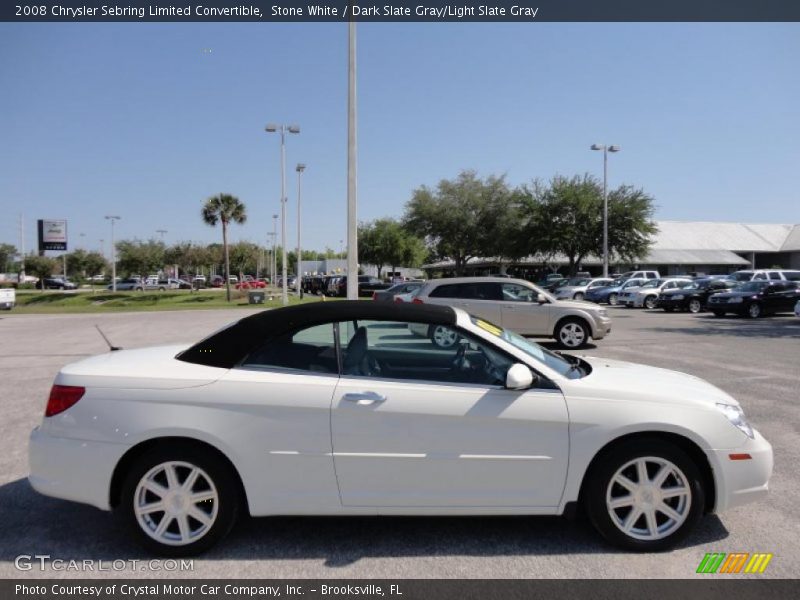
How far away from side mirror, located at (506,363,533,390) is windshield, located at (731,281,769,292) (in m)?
22.2

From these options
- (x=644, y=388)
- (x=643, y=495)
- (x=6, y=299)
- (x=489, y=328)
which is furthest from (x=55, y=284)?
(x=643, y=495)

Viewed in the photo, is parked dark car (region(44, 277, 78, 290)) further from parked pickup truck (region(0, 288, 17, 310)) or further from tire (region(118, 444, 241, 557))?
tire (region(118, 444, 241, 557))

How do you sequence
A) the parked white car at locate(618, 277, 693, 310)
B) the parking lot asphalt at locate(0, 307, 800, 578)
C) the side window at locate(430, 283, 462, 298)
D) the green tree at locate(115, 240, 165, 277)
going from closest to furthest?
the parking lot asphalt at locate(0, 307, 800, 578), the side window at locate(430, 283, 462, 298), the parked white car at locate(618, 277, 693, 310), the green tree at locate(115, 240, 165, 277)

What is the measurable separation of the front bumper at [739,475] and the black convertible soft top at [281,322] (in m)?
1.80

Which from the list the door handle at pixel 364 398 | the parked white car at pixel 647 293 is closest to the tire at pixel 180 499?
the door handle at pixel 364 398

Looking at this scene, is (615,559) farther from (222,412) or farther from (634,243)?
(634,243)

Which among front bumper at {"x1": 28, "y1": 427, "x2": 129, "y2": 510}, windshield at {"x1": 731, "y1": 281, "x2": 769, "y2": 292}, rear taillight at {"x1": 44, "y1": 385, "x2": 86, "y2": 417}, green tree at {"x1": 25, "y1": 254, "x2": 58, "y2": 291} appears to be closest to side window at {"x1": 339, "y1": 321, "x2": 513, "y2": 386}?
front bumper at {"x1": 28, "y1": 427, "x2": 129, "y2": 510}

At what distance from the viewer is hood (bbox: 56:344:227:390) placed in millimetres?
3471

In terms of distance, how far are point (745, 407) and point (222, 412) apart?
6.21 meters

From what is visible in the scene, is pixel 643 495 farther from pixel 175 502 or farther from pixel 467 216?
pixel 467 216

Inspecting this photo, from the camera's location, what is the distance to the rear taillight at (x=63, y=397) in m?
3.47

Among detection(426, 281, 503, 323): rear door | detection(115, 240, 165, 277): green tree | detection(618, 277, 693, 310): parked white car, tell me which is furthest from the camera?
detection(115, 240, 165, 277): green tree

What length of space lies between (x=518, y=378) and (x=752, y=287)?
22.5 m

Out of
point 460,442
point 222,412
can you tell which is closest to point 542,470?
point 460,442
